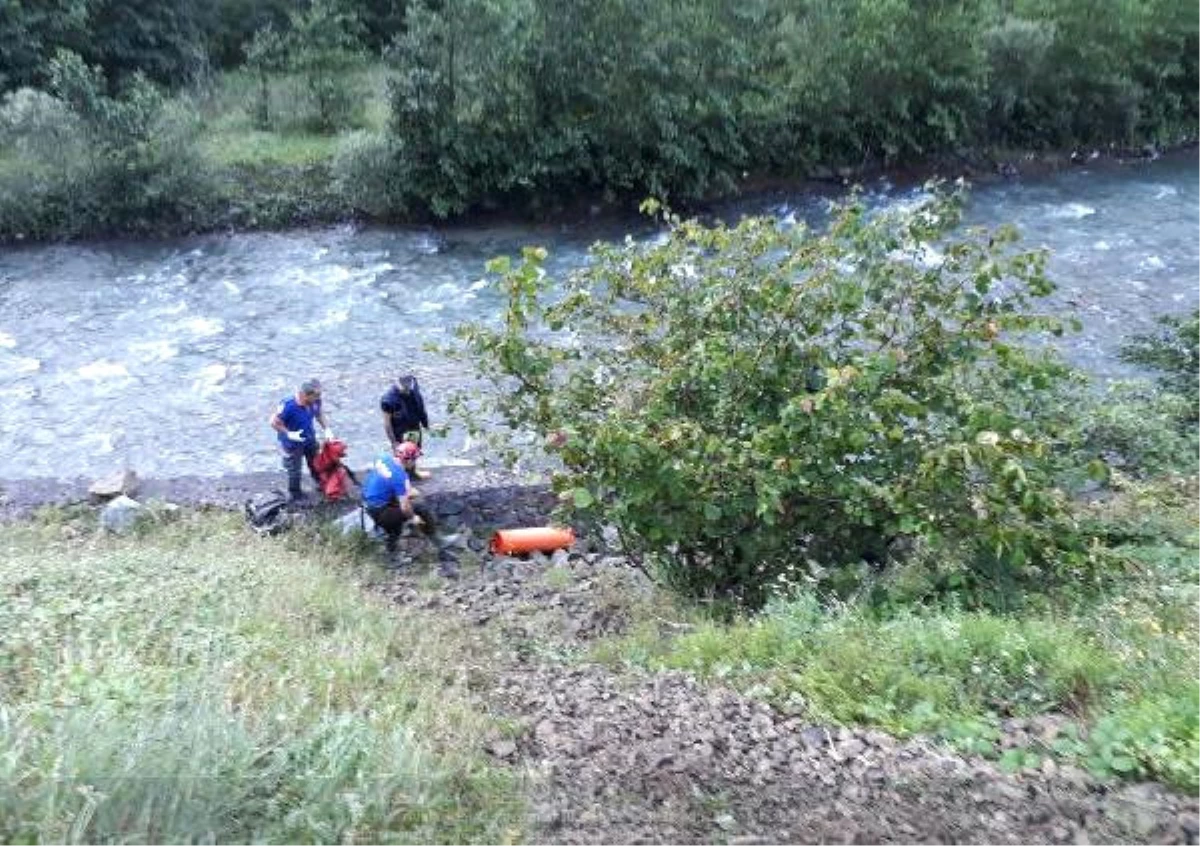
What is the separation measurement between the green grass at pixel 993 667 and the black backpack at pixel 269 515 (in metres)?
5.96

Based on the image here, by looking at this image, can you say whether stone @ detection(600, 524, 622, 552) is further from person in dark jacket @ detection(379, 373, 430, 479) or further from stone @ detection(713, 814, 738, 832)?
stone @ detection(713, 814, 738, 832)

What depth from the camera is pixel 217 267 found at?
2336 centimetres

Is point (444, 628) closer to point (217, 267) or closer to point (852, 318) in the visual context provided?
point (852, 318)

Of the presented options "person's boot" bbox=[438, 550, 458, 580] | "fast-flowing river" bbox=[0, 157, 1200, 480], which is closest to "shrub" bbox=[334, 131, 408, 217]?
"fast-flowing river" bbox=[0, 157, 1200, 480]

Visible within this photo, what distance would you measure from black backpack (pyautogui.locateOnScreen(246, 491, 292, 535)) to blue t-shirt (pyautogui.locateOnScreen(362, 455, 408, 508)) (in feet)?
4.64

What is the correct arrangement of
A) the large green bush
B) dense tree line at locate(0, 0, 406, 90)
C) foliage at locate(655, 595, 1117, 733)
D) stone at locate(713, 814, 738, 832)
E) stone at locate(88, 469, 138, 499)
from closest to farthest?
stone at locate(713, 814, 738, 832), foliage at locate(655, 595, 1117, 733), the large green bush, stone at locate(88, 469, 138, 499), dense tree line at locate(0, 0, 406, 90)

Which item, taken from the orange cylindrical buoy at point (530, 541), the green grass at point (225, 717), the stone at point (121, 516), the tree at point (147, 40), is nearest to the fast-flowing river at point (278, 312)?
the stone at point (121, 516)

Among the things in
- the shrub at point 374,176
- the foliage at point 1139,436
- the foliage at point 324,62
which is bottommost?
the foliage at point 1139,436

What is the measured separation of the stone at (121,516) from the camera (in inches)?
500

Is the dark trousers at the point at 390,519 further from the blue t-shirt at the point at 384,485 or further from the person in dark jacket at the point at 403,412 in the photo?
the person in dark jacket at the point at 403,412

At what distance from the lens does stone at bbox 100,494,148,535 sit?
12711 mm

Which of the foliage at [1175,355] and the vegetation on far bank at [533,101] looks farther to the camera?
the vegetation on far bank at [533,101]

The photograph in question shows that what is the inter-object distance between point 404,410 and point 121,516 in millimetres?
3220

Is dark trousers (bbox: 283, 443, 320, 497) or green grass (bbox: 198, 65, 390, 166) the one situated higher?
green grass (bbox: 198, 65, 390, 166)
